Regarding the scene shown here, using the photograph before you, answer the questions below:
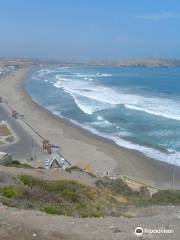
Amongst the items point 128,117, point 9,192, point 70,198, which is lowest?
point 128,117

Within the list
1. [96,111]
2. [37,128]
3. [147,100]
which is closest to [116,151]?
[37,128]

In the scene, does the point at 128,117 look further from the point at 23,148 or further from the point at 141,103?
the point at 23,148

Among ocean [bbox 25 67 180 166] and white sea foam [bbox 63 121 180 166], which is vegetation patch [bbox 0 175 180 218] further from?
ocean [bbox 25 67 180 166]

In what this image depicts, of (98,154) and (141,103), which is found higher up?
(141,103)

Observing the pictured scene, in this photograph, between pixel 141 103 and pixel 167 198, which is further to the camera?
pixel 141 103

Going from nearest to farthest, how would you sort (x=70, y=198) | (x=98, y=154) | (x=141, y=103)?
(x=70, y=198) < (x=98, y=154) < (x=141, y=103)

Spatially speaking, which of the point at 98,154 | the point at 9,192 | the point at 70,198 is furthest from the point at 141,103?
the point at 9,192

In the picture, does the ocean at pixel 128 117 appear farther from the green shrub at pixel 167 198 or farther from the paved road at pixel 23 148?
the green shrub at pixel 167 198

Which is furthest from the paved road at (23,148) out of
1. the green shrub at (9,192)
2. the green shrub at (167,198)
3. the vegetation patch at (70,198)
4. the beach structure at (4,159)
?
the green shrub at (9,192)

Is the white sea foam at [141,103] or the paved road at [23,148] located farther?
the white sea foam at [141,103]
